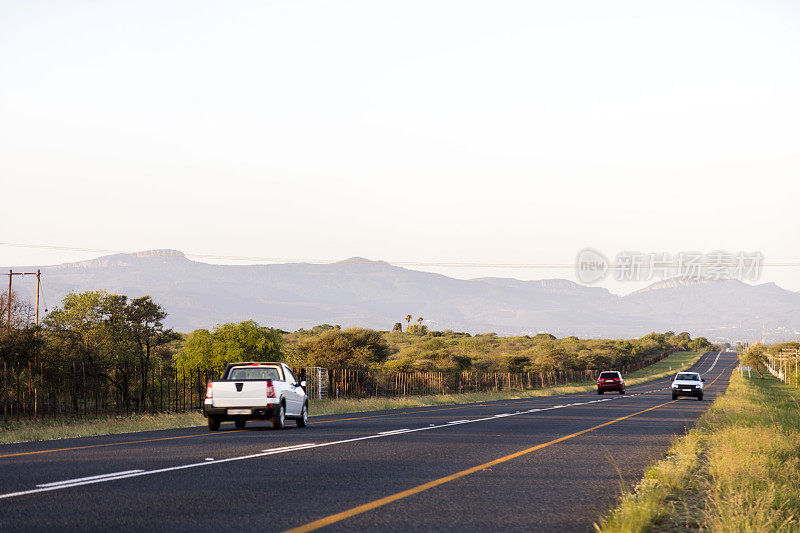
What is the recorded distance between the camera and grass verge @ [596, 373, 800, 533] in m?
7.85

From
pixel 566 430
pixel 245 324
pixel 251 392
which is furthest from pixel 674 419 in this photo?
pixel 245 324

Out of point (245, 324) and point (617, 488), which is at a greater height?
point (245, 324)

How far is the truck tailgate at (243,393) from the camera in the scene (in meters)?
20.8

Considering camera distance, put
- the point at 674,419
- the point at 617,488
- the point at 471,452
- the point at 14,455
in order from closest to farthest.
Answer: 1. the point at 617,488
2. the point at 14,455
3. the point at 471,452
4. the point at 674,419

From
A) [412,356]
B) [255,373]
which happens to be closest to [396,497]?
[255,373]

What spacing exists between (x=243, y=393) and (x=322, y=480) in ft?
32.3

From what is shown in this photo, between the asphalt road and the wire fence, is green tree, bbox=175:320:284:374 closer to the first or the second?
the wire fence

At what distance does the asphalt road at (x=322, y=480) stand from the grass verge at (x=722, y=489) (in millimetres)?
522

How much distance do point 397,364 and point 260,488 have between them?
66.0m

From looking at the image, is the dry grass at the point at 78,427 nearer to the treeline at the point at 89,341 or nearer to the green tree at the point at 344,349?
the treeline at the point at 89,341

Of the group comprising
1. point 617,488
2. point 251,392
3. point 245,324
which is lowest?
point 617,488

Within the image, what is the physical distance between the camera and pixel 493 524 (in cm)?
836

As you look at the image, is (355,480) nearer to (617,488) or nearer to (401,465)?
(401,465)

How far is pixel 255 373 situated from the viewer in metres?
23.0
